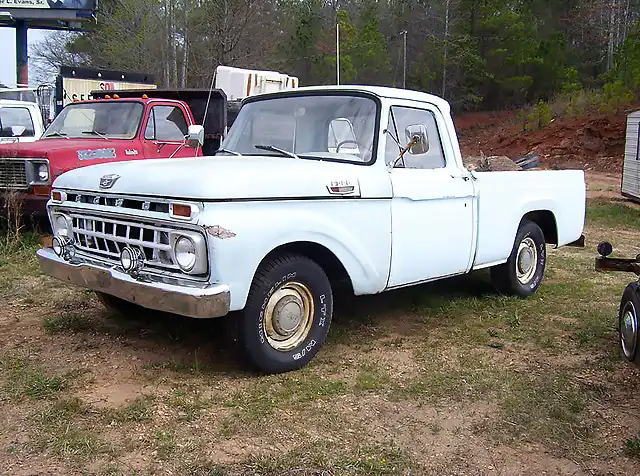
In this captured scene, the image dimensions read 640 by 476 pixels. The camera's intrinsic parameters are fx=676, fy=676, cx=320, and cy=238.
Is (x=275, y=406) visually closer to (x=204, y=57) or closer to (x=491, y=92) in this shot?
(x=204, y=57)

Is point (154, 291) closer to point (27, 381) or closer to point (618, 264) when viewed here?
point (27, 381)

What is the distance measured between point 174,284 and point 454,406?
186cm

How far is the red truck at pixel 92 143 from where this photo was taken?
8.29 metres

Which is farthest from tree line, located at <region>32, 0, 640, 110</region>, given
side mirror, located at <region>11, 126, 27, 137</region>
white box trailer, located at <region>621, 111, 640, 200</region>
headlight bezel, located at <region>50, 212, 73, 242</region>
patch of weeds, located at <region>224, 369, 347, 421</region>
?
patch of weeds, located at <region>224, 369, 347, 421</region>

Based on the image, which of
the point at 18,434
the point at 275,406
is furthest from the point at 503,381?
the point at 18,434

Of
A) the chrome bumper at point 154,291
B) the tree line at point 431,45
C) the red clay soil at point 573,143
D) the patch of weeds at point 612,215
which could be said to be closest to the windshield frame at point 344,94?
the chrome bumper at point 154,291

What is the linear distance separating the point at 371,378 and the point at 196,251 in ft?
4.89

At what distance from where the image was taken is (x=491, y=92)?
41969mm

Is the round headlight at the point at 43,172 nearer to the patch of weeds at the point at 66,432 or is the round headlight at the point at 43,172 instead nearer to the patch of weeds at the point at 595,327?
the patch of weeds at the point at 66,432

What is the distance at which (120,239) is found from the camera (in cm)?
440

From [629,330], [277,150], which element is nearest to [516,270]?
[629,330]

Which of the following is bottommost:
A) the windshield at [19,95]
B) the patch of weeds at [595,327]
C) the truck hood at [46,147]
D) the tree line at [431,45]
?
the patch of weeds at [595,327]

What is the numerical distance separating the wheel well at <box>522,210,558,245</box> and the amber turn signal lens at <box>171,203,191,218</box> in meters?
4.15

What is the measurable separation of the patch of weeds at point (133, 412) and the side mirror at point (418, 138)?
2647 millimetres
